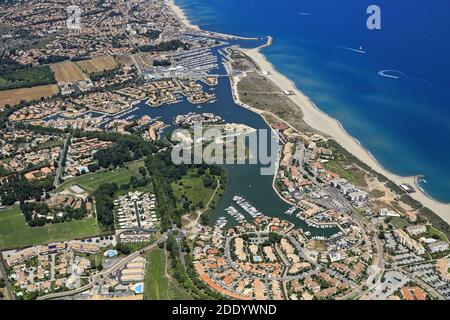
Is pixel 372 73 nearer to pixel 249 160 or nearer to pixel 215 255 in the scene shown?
pixel 249 160

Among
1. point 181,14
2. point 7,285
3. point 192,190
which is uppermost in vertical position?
point 181,14

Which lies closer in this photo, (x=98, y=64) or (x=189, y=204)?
(x=189, y=204)

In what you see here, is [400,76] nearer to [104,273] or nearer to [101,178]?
[101,178]

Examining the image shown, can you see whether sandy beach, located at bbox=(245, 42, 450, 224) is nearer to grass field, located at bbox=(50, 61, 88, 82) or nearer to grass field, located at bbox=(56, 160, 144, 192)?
grass field, located at bbox=(56, 160, 144, 192)

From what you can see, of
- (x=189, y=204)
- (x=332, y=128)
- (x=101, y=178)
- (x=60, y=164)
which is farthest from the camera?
(x=332, y=128)

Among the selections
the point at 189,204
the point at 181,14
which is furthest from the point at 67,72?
the point at 181,14

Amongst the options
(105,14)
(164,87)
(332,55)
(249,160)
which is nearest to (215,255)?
(249,160)
